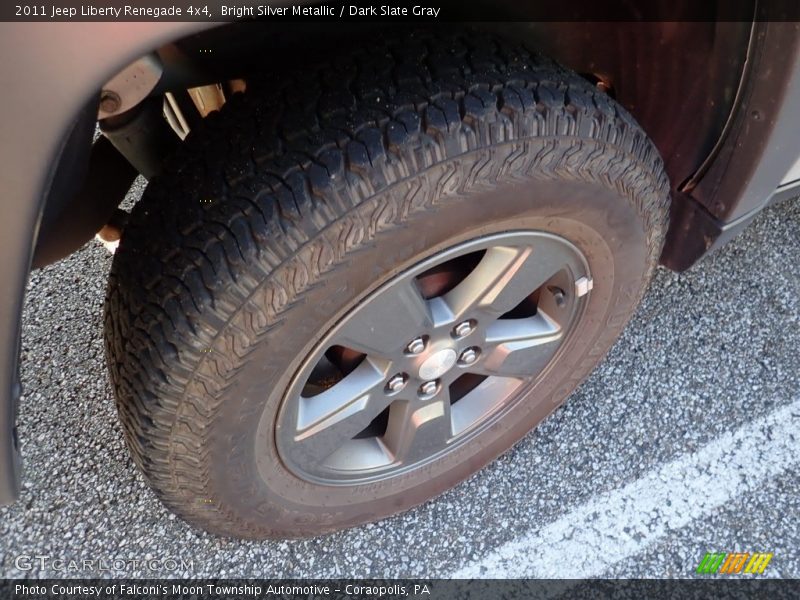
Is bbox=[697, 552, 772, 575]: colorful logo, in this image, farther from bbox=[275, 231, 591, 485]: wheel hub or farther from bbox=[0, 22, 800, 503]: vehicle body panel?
bbox=[0, 22, 800, 503]: vehicle body panel

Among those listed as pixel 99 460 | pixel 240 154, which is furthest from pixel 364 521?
pixel 240 154

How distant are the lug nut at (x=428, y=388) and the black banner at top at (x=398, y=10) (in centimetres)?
75

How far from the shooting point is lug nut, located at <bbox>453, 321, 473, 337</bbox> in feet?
4.75

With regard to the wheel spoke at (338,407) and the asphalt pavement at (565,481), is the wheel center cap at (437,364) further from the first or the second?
the asphalt pavement at (565,481)

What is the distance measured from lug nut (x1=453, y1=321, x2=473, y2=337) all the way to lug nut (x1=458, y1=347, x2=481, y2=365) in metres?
0.06

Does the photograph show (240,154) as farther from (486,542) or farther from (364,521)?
(486,542)

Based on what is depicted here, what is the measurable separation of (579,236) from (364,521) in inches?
34.8

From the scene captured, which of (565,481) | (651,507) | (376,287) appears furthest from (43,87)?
(651,507)

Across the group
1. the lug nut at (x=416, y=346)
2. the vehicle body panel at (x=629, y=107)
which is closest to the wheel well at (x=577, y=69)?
the vehicle body panel at (x=629, y=107)

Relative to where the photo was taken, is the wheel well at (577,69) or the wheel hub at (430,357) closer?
the wheel well at (577,69)

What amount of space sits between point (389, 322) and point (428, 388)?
284 millimetres

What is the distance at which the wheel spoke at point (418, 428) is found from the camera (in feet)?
5.13

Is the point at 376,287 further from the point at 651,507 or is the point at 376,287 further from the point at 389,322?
the point at 651,507

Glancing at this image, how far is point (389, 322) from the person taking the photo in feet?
4.29
